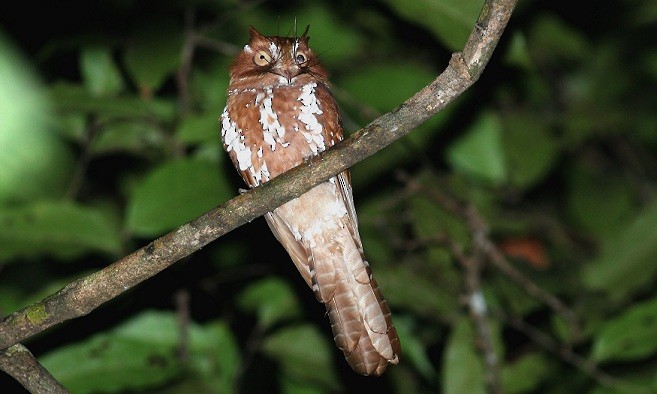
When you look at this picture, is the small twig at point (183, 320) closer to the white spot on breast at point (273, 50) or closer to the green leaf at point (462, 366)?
the green leaf at point (462, 366)

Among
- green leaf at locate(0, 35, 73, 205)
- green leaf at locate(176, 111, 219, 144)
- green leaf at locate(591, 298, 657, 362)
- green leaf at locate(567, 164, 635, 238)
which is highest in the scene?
green leaf at locate(176, 111, 219, 144)

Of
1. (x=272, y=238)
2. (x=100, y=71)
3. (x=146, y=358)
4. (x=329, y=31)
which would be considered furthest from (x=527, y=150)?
(x=146, y=358)

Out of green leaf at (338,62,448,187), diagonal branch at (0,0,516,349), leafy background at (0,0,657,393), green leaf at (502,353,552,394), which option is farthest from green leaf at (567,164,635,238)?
diagonal branch at (0,0,516,349)

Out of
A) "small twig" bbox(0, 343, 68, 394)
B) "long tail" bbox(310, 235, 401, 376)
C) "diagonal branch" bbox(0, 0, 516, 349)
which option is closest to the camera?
"diagonal branch" bbox(0, 0, 516, 349)


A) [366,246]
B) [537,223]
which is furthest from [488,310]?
[537,223]

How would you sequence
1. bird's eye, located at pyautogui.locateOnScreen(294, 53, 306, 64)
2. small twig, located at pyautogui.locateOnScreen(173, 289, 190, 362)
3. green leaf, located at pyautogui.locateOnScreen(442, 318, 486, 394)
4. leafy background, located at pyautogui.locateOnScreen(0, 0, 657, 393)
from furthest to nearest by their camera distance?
small twig, located at pyautogui.locateOnScreen(173, 289, 190, 362)
green leaf, located at pyautogui.locateOnScreen(442, 318, 486, 394)
leafy background, located at pyautogui.locateOnScreen(0, 0, 657, 393)
bird's eye, located at pyautogui.locateOnScreen(294, 53, 306, 64)

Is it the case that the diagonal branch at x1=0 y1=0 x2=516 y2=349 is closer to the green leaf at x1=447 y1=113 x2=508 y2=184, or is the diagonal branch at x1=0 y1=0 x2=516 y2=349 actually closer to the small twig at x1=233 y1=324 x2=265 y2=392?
the small twig at x1=233 y1=324 x2=265 y2=392
